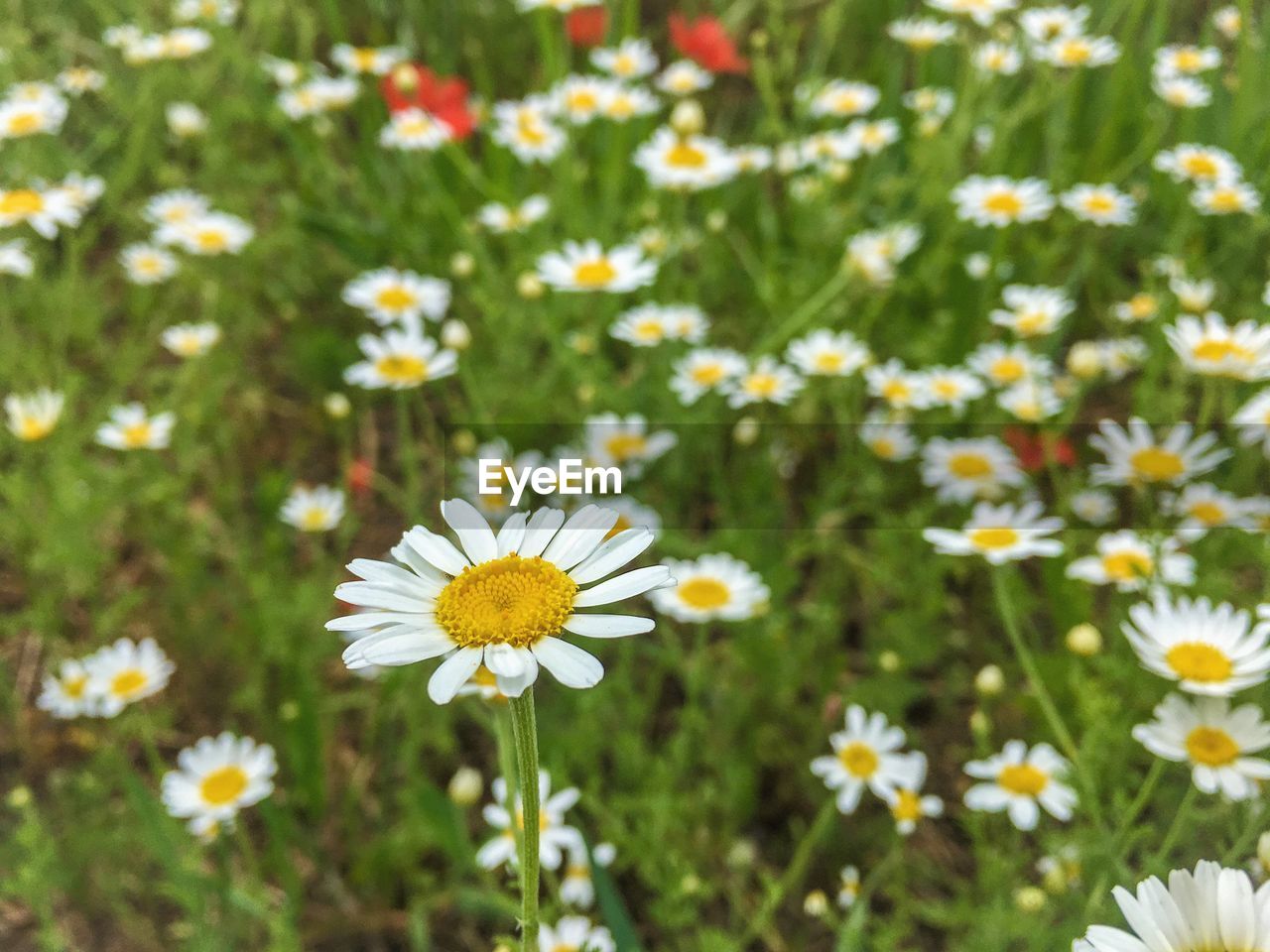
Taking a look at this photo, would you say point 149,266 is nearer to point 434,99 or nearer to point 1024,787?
point 434,99

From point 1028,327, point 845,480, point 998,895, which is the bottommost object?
point 998,895

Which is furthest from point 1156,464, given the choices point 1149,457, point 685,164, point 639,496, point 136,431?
point 136,431

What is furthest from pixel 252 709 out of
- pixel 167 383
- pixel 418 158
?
pixel 418 158

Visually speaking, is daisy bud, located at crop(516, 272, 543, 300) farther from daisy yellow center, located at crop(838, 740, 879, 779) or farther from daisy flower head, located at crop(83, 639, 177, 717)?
daisy yellow center, located at crop(838, 740, 879, 779)

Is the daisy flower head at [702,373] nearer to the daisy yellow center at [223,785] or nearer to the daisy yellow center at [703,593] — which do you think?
the daisy yellow center at [703,593]

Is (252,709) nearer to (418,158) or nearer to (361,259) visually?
(361,259)

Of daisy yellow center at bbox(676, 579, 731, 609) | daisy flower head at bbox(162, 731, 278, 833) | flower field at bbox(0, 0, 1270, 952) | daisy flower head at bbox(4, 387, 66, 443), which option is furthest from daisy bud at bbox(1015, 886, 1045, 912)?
daisy flower head at bbox(4, 387, 66, 443)
